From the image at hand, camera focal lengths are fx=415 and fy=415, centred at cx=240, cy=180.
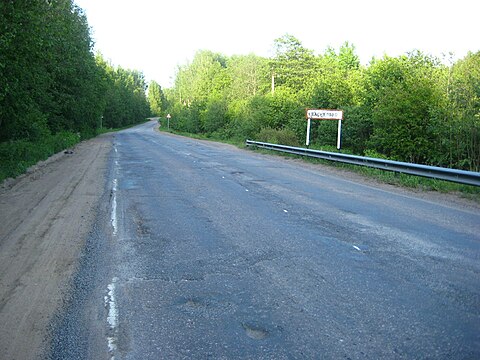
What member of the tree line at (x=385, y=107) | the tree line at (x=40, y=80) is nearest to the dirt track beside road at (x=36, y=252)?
the tree line at (x=40, y=80)

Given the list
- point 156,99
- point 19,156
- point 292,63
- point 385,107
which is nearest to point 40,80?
point 19,156

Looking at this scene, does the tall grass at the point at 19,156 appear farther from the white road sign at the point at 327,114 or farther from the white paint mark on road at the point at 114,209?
the white road sign at the point at 327,114

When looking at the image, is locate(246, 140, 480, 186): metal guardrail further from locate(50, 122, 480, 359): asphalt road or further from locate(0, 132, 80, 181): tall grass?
locate(0, 132, 80, 181): tall grass

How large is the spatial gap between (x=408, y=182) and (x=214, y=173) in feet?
21.7

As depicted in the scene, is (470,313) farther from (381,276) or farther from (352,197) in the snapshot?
(352,197)

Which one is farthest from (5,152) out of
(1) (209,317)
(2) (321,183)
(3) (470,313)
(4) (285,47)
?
(4) (285,47)

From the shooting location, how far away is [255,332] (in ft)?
12.2

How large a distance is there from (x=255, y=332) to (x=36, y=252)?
399 cm

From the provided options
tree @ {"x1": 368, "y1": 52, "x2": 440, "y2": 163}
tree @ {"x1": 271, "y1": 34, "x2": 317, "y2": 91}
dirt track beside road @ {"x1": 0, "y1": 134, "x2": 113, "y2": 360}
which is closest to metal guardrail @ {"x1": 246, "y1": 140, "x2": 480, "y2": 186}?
tree @ {"x1": 368, "y1": 52, "x2": 440, "y2": 163}

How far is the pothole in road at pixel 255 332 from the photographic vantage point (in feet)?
11.9

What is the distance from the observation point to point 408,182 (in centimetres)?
1299

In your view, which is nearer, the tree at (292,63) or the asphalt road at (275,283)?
the asphalt road at (275,283)

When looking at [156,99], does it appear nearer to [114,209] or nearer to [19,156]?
[19,156]

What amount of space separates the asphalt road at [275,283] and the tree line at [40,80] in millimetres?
8056
